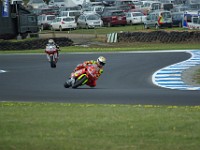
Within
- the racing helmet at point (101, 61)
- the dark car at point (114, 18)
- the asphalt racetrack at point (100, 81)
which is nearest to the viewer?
the asphalt racetrack at point (100, 81)

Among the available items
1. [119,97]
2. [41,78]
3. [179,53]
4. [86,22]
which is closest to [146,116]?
[119,97]

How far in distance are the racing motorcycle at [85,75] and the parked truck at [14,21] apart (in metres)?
23.4

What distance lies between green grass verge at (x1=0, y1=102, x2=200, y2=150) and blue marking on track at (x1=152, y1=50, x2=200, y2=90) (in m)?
8.10

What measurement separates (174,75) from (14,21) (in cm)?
2130

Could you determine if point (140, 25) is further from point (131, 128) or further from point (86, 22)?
point (131, 128)

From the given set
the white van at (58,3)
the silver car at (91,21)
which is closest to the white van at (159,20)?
the silver car at (91,21)

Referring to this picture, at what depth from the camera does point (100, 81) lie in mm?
22578

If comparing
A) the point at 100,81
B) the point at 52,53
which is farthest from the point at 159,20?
the point at 100,81

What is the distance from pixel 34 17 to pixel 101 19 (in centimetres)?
1217

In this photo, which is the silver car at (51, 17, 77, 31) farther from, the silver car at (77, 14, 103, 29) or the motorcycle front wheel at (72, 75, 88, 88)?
the motorcycle front wheel at (72, 75, 88, 88)

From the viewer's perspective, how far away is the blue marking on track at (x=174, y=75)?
819 inches

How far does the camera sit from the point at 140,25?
57.2m

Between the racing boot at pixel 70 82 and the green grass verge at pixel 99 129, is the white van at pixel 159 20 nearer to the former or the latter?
the racing boot at pixel 70 82

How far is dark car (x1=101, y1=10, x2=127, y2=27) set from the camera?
184ft
